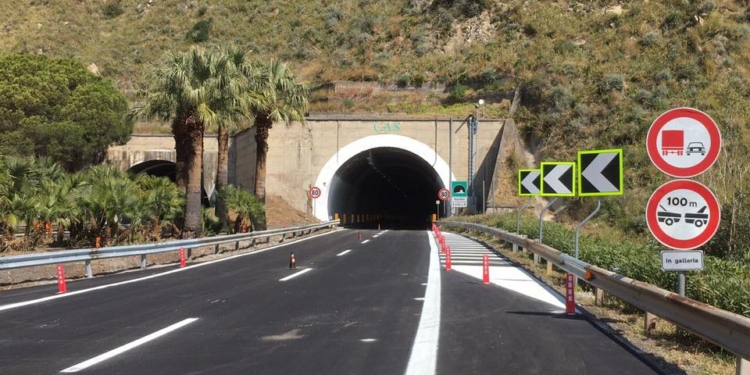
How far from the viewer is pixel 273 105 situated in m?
35.1

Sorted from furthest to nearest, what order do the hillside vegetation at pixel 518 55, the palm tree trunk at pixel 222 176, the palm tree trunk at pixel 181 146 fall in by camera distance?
1. the hillside vegetation at pixel 518 55
2. the palm tree trunk at pixel 222 176
3. the palm tree trunk at pixel 181 146

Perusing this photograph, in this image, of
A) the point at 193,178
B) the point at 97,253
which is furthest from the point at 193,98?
the point at 97,253

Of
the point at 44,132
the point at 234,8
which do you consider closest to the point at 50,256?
the point at 44,132

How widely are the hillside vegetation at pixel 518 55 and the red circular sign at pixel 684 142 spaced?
25.2 feet

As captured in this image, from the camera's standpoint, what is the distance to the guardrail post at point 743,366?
5.26 m

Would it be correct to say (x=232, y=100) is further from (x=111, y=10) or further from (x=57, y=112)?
(x=111, y=10)

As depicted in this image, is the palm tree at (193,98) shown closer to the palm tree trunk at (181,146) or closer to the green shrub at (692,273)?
the palm tree trunk at (181,146)

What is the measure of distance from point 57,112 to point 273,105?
2333 centimetres

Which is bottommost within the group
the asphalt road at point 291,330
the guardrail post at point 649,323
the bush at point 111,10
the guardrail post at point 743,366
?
the asphalt road at point 291,330

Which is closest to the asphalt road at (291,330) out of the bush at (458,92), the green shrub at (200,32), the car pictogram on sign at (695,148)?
the car pictogram on sign at (695,148)

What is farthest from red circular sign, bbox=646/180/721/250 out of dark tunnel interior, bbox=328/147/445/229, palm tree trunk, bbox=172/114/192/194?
dark tunnel interior, bbox=328/147/445/229

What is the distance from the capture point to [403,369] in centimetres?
609

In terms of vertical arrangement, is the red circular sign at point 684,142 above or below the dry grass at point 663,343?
above

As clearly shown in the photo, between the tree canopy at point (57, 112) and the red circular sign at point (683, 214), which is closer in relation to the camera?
the red circular sign at point (683, 214)
